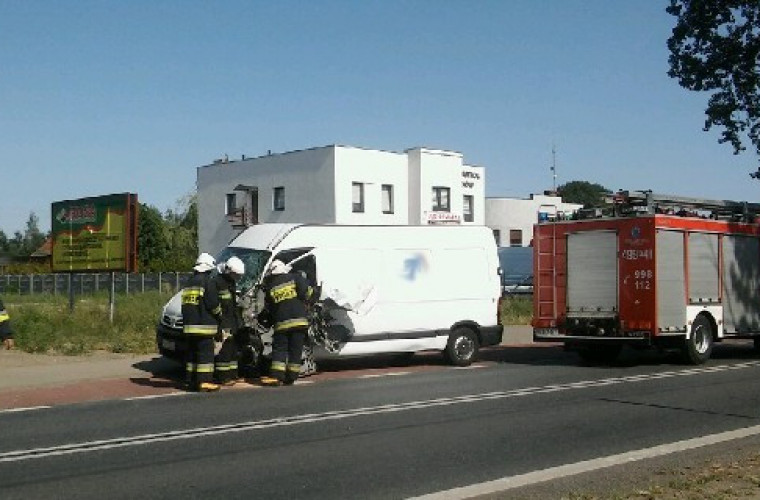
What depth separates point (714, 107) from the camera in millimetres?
27359

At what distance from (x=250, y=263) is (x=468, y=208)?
44123 millimetres

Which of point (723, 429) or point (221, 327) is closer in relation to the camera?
point (723, 429)

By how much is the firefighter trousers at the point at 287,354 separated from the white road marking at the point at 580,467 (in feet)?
20.1

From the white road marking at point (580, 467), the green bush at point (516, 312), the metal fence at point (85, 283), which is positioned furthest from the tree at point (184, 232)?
the white road marking at point (580, 467)

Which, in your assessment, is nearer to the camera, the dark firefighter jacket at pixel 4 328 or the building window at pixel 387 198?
the dark firefighter jacket at pixel 4 328

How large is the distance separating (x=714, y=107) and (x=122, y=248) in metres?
Result: 17.3

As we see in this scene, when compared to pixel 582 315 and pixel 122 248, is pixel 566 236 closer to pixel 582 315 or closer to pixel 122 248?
pixel 582 315

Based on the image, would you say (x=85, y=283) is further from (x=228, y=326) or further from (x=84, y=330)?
(x=228, y=326)

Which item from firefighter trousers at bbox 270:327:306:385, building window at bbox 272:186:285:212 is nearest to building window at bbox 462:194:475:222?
building window at bbox 272:186:285:212

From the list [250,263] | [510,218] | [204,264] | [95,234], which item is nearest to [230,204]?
[510,218]

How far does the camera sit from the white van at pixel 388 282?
583 inches

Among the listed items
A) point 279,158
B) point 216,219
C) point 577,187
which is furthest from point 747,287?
point 577,187

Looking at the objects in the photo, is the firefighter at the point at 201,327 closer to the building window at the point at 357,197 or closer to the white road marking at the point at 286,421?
the white road marking at the point at 286,421

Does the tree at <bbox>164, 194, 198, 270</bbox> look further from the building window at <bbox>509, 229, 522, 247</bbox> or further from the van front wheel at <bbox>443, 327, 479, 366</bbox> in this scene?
the van front wheel at <bbox>443, 327, 479, 366</bbox>
